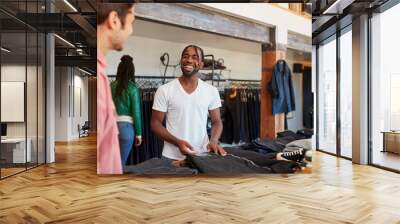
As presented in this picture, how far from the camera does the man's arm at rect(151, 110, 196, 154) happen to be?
5.41 metres

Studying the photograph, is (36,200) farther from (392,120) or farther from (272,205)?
(392,120)

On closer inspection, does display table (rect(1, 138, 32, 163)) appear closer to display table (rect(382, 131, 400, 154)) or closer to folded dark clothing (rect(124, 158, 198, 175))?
folded dark clothing (rect(124, 158, 198, 175))

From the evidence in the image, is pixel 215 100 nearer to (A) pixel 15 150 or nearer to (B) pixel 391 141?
(B) pixel 391 141

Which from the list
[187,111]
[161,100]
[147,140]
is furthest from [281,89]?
[147,140]

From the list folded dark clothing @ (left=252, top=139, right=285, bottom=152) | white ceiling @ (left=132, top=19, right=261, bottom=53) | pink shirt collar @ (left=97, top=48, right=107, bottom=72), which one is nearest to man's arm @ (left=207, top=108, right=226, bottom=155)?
folded dark clothing @ (left=252, top=139, right=285, bottom=152)

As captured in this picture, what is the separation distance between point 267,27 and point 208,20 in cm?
88

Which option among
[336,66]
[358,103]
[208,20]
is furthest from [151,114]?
[336,66]

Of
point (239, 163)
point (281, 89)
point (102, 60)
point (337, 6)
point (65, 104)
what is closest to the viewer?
point (102, 60)

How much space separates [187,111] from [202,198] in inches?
58.5

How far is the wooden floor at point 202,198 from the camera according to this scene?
353 cm

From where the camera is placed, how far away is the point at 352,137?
23.9 feet

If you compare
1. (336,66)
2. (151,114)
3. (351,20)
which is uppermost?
(351,20)

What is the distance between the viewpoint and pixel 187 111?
5414mm

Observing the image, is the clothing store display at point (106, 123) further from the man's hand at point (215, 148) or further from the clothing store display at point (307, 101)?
the clothing store display at point (307, 101)
